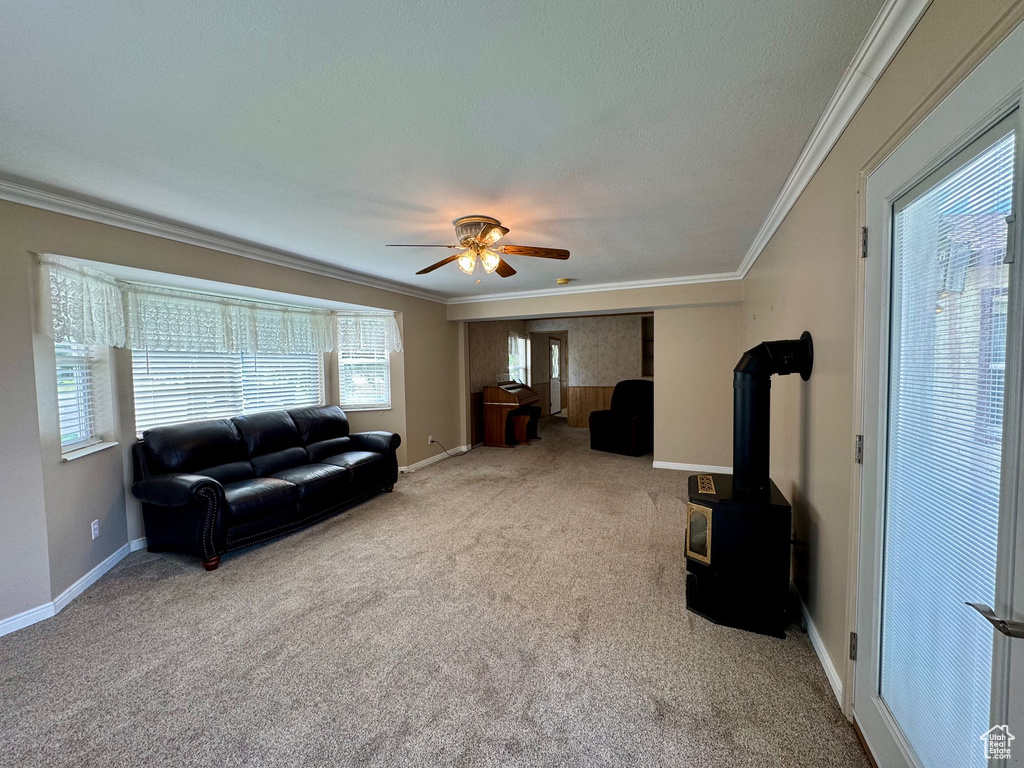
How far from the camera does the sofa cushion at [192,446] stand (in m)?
3.04

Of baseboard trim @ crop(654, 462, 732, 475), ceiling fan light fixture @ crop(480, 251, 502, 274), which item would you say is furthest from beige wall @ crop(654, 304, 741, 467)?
ceiling fan light fixture @ crop(480, 251, 502, 274)

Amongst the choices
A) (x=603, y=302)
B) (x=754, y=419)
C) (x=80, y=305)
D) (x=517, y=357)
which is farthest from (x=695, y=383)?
(x=80, y=305)

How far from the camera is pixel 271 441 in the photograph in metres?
3.80

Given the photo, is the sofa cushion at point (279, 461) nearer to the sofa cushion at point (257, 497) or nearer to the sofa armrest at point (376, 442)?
the sofa cushion at point (257, 497)

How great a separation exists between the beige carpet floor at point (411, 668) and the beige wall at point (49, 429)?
0.30 meters

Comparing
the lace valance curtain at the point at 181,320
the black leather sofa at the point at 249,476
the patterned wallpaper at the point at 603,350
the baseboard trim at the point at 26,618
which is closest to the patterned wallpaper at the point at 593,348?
the patterned wallpaper at the point at 603,350

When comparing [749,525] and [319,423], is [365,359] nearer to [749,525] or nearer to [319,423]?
[319,423]

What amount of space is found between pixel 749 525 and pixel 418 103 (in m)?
2.44

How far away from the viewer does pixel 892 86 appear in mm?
1203

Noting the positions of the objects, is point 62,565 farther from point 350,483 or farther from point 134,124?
point 134,124

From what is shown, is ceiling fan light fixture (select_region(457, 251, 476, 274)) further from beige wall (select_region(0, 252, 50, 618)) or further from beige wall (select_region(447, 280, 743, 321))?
beige wall (select_region(447, 280, 743, 321))

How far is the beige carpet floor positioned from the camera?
4.70ft

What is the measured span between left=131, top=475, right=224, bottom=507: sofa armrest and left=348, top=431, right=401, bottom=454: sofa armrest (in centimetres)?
155

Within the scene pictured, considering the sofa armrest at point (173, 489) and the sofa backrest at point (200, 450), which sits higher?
the sofa backrest at point (200, 450)
